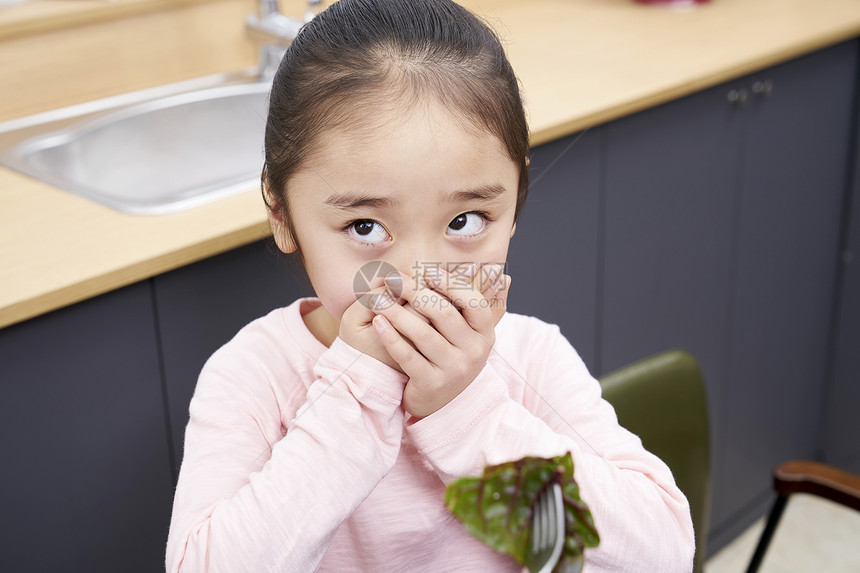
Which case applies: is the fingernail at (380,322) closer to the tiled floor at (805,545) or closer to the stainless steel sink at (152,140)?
the stainless steel sink at (152,140)

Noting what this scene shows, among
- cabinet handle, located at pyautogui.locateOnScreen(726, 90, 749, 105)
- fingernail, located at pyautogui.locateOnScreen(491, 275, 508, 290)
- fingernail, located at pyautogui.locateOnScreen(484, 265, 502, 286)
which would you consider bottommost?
cabinet handle, located at pyautogui.locateOnScreen(726, 90, 749, 105)

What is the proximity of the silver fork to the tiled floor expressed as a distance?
5.51 ft

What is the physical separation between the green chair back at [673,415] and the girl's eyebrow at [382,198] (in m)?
0.45

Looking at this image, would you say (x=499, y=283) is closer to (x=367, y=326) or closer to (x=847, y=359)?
(x=367, y=326)

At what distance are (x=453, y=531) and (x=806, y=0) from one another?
1688 mm

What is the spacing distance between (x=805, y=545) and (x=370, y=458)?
1.68 meters

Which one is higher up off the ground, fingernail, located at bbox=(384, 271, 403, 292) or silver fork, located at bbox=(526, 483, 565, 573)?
fingernail, located at bbox=(384, 271, 403, 292)

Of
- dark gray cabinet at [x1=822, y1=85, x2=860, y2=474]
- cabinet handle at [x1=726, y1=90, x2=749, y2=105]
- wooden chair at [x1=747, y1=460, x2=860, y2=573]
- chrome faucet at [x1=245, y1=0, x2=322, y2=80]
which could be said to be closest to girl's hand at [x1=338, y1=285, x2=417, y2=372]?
wooden chair at [x1=747, y1=460, x2=860, y2=573]

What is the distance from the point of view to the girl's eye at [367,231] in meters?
0.68

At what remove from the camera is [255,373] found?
85 cm

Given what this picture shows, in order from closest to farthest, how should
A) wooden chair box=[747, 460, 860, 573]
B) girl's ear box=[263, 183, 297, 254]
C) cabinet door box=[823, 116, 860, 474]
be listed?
girl's ear box=[263, 183, 297, 254], wooden chair box=[747, 460, 860, 573], cabinet door box=[823, 116, 860, 474]

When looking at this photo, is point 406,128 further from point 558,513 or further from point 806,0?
point 806,0

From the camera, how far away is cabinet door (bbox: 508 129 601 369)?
1513 mm

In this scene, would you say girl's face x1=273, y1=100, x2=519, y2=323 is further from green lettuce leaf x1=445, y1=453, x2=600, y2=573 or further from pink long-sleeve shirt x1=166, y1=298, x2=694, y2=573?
green lettuce leaf x1=445, y1=453, x2=600, y2=573
